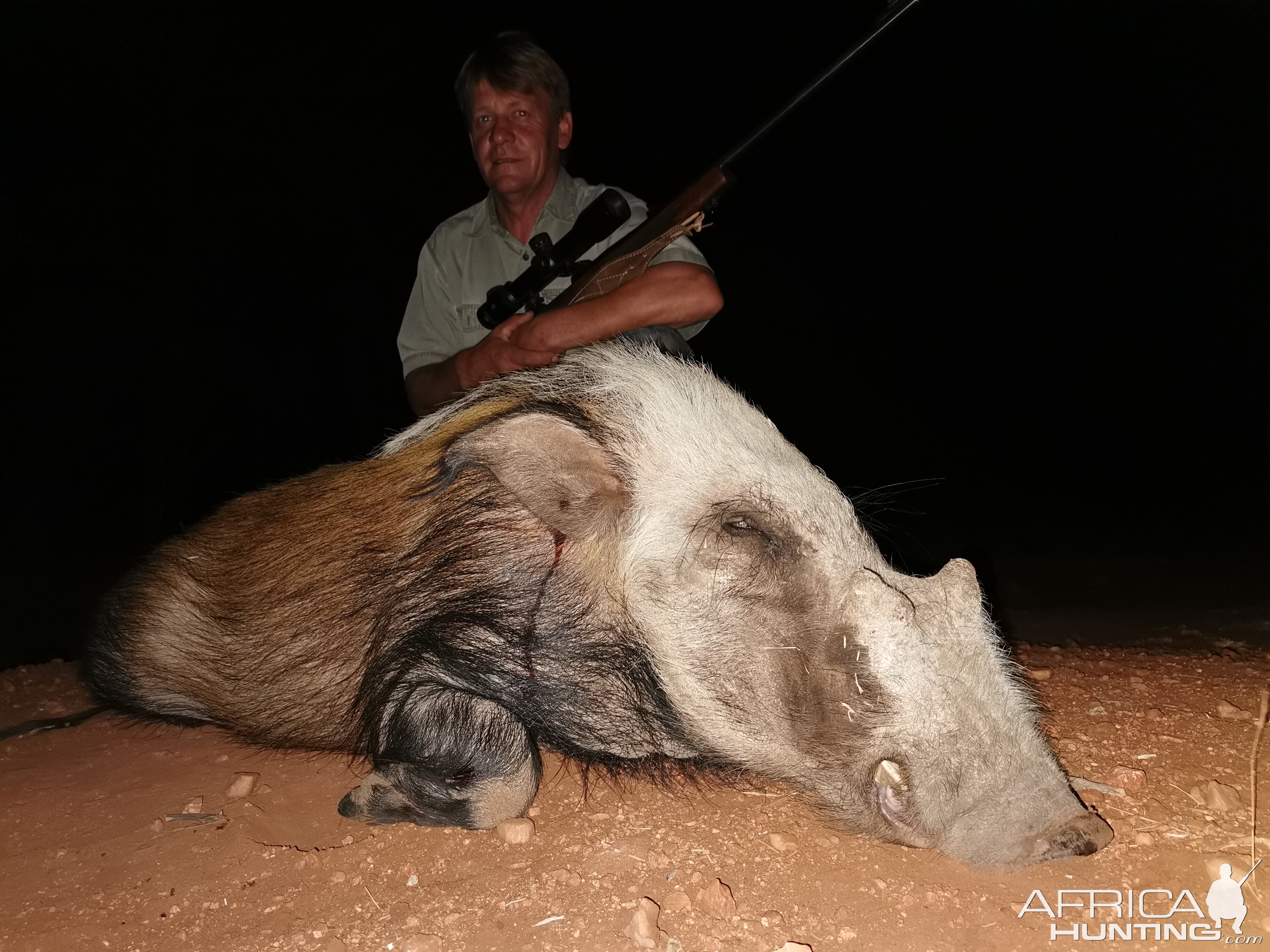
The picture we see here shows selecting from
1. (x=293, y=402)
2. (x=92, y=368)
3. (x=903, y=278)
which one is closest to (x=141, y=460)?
(x=92, y=368)

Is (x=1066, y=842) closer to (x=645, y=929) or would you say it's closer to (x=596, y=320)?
(x=645, y=929)

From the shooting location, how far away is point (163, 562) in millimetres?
3021

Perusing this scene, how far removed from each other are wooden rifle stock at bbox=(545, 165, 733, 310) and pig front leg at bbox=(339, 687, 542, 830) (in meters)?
1.51

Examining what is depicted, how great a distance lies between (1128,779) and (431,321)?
Result: 319 cm

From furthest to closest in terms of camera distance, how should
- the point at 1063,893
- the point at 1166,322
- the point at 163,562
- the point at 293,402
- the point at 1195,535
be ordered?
the point at 1166,322 < the point at 293,402 < the point at 1195,535 < the point at 163,562 < the point at 1063,893

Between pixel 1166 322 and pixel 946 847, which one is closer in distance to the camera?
pixel 946 847

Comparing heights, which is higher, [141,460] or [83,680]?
[141,460]

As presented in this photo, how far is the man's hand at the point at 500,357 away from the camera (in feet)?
9.58

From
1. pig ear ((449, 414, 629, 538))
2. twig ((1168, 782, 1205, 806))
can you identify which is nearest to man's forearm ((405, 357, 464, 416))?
pig ear ((449, 414, 629, 538))

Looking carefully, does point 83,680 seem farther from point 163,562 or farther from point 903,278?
point 903,278

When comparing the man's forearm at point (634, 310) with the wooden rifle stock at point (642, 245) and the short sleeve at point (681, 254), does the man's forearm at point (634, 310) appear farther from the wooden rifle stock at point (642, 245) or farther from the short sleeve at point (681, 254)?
the short sleeve at point (681, 254)

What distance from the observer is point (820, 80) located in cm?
331

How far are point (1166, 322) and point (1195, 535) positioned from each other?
526 inches

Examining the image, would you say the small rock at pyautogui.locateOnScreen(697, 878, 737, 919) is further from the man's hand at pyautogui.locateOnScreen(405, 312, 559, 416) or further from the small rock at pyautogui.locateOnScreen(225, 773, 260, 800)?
the man's hand at pyautogui.locateOnScreen(405, 312, 559, 416)
